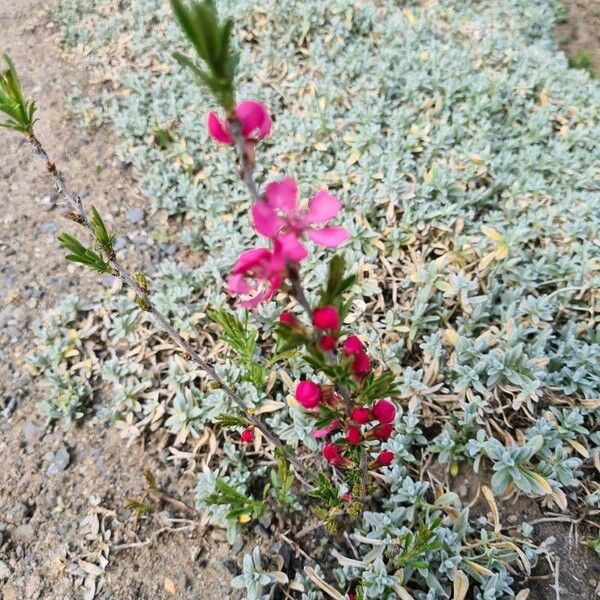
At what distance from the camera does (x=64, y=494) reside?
110 inches

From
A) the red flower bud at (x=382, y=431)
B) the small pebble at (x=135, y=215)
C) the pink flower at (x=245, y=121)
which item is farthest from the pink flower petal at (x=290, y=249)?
the small pebble at (x=135, y=215)

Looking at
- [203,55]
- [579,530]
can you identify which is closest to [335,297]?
[203,55]

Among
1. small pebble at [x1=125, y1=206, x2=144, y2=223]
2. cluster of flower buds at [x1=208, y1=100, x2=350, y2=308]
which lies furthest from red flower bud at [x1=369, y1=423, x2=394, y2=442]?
small pebble at [x1=125, y1=206, x2=144, y2=223]

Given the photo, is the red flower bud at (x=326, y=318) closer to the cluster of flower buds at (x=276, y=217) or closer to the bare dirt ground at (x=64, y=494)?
the cluster of flower buds at (x=276, y=217)

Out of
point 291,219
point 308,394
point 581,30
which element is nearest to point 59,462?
point 308,394

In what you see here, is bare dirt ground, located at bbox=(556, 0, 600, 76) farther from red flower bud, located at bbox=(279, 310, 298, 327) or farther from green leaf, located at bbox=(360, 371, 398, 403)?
red flower bud, located at bbox=(279, 310, 298, 327)

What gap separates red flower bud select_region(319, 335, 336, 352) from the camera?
1.30m

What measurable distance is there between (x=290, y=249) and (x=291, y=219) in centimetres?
10

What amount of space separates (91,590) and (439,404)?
1924 mm

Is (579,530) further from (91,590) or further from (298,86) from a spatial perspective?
(298,86)

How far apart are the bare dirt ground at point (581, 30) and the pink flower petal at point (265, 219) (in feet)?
21.9

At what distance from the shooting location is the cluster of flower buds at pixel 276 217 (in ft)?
3.52

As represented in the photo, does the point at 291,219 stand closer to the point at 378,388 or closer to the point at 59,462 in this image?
the point at 378,388

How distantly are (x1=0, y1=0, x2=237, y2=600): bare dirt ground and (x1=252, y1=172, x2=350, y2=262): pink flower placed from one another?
198cm
